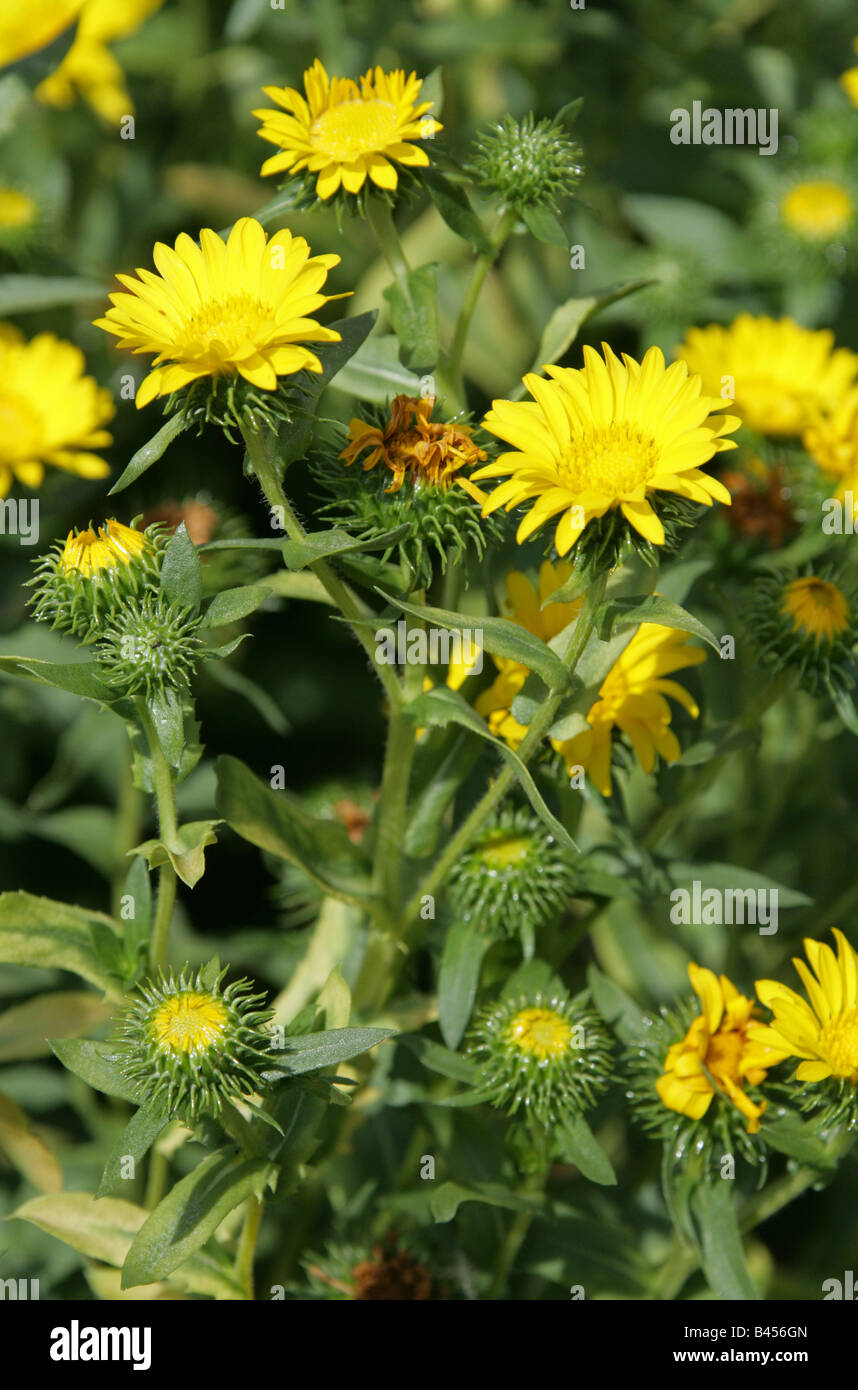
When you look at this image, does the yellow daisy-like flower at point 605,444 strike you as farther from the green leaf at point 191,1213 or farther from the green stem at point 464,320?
the green leaf at point 191,1213

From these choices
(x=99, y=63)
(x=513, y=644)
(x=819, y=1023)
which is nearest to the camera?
(x=513, y=644)

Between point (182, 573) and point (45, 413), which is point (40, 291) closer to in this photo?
point (45, 413)

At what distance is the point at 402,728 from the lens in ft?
5.29

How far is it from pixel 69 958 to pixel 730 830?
128 centimetres

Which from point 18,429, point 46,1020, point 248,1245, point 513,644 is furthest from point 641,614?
point 18,429

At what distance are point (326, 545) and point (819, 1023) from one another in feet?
2.60

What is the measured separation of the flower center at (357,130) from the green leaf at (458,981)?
94cm

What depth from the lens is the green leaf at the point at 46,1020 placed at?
183cm

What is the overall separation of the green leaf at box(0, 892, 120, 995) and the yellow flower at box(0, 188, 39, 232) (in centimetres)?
143

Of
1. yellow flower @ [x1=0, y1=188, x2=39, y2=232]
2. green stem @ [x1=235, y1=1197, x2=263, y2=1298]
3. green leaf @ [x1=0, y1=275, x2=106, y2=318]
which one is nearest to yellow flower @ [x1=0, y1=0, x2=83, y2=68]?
yellow flower @ [x1=0, y1=188, x2=39, y2=232]

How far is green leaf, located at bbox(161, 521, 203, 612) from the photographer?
1.39m

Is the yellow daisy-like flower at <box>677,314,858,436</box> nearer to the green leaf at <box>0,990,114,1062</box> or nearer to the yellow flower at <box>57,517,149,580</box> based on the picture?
the yellow flower at <box>57,517,149,580</box>

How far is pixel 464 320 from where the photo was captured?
1645mm

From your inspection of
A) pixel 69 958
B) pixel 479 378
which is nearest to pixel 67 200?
pixel 479 378
